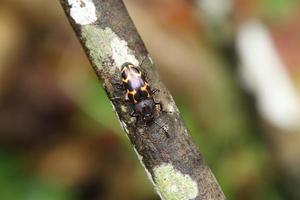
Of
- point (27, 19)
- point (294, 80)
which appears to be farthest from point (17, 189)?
point (294, 80)

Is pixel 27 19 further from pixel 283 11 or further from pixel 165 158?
pixel 165 158

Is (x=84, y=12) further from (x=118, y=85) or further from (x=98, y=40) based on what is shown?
(x=118, y=85)

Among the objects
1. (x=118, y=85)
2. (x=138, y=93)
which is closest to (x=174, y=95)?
(x=138, y=93)

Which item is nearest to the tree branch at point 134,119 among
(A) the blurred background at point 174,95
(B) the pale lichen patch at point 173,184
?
(B) the pale lichen patch at point 173,184

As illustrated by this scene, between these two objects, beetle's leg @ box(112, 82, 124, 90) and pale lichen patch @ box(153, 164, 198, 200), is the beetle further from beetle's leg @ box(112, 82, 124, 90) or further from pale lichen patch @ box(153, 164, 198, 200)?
pale lichen patch @ box(153, 164, 198, 200)

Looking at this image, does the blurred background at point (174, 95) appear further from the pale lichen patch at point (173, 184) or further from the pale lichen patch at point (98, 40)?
the pale lichen patch at point (173, 184)

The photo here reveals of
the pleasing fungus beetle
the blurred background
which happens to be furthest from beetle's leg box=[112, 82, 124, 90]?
the blurred background

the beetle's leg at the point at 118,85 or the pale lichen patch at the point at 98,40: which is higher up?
the pale lichen patch at the point at 98,40
